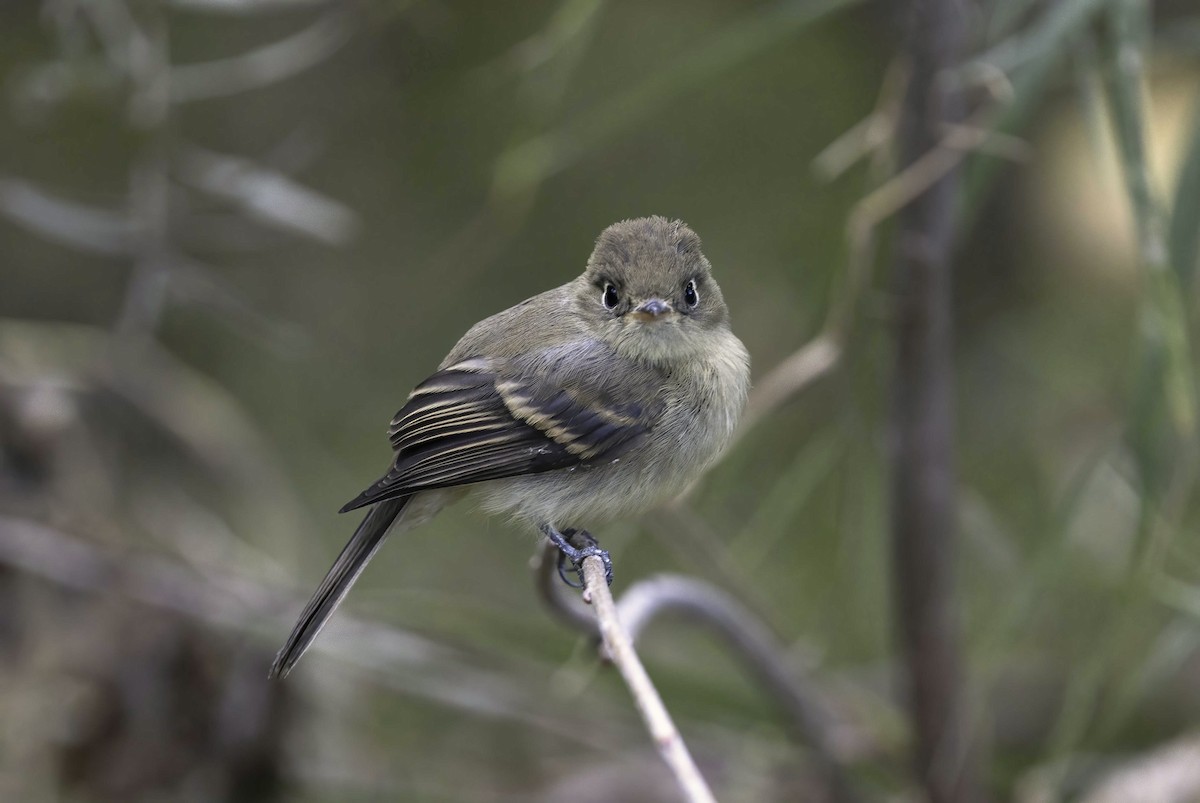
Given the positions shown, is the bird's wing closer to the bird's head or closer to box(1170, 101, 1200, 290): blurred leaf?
the bird's head

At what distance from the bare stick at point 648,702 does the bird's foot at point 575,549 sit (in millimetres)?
296

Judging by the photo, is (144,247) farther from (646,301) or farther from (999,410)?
(999,410)

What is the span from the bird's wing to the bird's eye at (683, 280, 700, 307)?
208 mm

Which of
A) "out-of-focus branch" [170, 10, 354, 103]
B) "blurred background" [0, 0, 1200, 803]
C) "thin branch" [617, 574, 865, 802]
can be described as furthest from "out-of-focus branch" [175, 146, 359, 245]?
"thin branch" [617, 574, 865, 802]

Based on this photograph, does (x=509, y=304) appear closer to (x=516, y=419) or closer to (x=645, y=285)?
(x=516, y=419)

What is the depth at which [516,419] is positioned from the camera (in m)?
1.92

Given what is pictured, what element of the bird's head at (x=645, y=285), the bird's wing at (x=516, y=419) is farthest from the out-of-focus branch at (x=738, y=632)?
the bird's head at (x=645, y=285)

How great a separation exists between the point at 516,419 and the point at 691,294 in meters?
0.34

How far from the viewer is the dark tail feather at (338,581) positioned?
1.62m

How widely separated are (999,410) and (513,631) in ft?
7.92

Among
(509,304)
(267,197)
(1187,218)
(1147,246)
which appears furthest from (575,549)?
(509,304)

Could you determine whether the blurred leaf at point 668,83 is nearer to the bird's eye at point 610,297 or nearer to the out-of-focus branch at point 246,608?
the bird's eye at point 610,297

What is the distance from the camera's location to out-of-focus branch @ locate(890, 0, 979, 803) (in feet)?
8.05

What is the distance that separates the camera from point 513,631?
9.98ft
